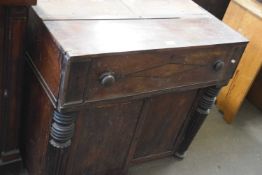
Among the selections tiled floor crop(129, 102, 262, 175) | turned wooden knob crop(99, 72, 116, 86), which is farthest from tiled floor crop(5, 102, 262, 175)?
turned wooden knob crop(99, 72, 116, 86)

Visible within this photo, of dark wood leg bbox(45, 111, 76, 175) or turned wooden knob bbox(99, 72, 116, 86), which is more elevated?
turned wooden knob bbox(99, 72, 116, 86)

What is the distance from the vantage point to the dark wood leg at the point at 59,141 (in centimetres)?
112

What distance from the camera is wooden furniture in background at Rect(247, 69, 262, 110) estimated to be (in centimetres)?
239

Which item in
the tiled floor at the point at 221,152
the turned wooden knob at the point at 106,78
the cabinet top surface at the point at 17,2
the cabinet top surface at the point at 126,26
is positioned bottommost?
the tiled floor at the point at 221,152

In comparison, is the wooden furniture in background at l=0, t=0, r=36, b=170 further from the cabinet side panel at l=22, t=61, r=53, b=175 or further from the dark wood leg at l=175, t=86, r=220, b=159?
the dark wood leg at l=175, t=86, r=220, b=159

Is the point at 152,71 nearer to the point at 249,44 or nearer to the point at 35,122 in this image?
the point at 35,122

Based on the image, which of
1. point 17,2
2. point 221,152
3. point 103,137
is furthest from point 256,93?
point 17,2

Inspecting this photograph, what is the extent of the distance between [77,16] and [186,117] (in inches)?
28.4

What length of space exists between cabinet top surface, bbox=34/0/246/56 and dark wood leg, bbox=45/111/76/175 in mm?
249

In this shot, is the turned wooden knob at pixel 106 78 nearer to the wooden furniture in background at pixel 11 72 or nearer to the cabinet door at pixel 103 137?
the cabinet door at pixel 103 137

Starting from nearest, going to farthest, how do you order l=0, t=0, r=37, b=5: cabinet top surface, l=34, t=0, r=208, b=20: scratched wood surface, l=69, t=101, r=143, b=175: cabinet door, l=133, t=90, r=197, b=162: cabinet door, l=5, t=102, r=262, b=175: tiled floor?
l=0, t=0, r=37, b=5: cabinet top surface
l=34, t=0, r=208, b=20: scratched wood surface
l=69, t=101, r=143, b=175: cabinet door
l=133, t=90, r=197, b=162: cabinet door
l=5, t=102, r=262, b=175: tiled floor

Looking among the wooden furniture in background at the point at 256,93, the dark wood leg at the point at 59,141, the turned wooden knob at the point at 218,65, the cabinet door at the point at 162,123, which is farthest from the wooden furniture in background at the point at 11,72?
the wooden furniture in background at the point at 256,93

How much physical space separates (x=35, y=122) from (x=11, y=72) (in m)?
0.23

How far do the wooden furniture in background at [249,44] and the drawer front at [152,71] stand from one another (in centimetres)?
62
